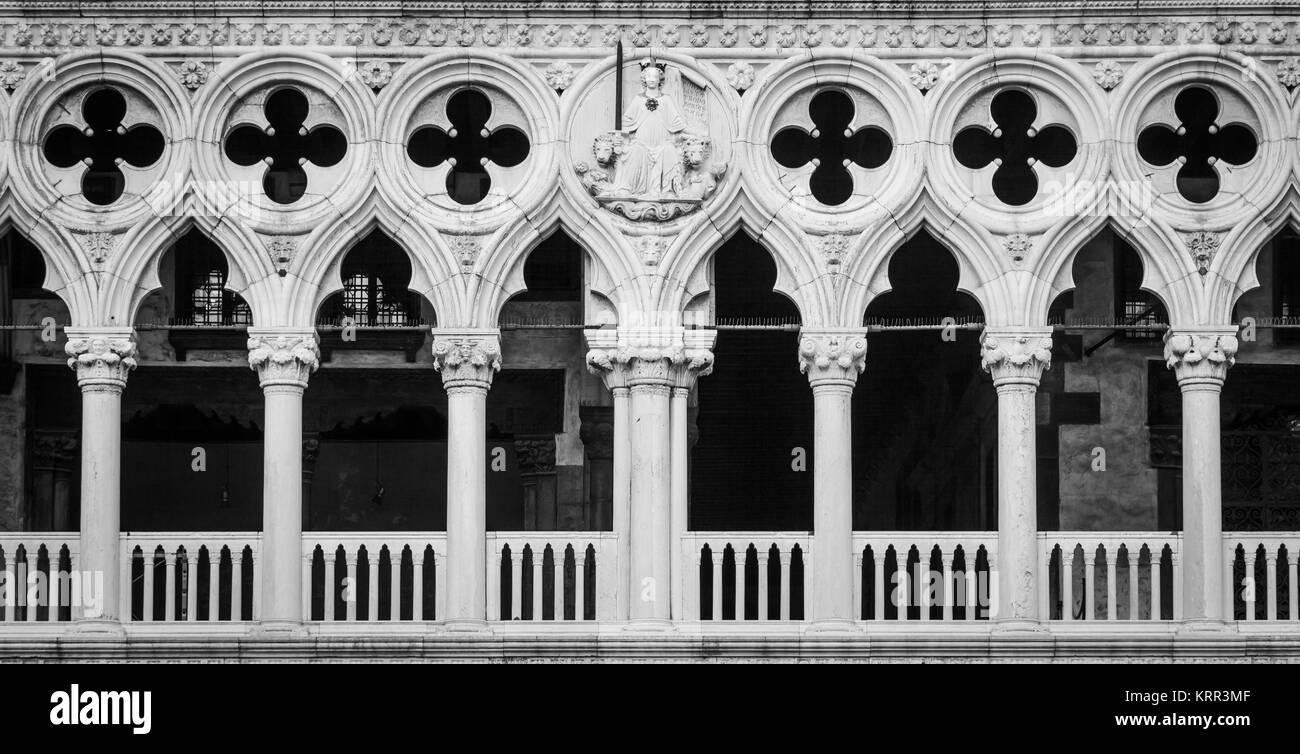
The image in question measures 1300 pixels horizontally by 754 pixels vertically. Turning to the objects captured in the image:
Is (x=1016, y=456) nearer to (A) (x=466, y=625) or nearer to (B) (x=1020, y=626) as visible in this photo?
(B) (x=1020, y=626)

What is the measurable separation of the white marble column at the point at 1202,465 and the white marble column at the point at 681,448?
3992mm

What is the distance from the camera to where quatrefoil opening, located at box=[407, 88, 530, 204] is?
1106 inches

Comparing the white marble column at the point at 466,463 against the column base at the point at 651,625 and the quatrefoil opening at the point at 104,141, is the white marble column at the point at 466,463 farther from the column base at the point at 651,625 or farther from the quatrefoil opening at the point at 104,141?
the quatrefoil opening at the point at 104,141

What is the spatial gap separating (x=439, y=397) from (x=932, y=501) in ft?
17.9

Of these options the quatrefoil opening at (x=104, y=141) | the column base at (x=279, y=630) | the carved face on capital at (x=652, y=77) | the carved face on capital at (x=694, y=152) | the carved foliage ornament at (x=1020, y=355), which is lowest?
the column base at (x=279, y=630)

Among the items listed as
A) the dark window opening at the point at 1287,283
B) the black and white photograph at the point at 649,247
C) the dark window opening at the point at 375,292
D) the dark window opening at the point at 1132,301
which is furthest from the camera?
the dark window opening at the point at 375,292

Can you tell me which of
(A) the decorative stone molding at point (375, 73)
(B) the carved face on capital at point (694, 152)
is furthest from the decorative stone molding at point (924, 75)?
(A) the decorative stone molding at point (375, 73)

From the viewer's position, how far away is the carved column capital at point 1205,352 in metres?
27.5

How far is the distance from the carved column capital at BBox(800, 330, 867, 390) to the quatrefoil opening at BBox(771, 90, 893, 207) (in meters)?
1.46

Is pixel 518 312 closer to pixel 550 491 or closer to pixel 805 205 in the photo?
pixel 550 491

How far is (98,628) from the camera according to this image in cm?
2709
